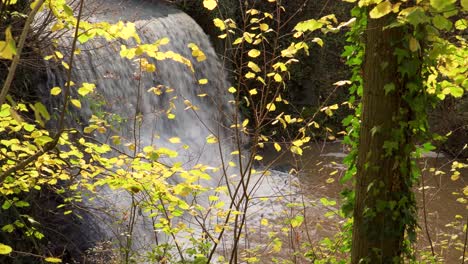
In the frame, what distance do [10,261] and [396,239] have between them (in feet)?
11.3

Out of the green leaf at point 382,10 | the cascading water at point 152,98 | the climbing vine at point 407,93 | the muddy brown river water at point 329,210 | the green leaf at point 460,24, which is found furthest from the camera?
the cascading water at point 152,98

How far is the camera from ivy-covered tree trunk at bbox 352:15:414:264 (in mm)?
2656

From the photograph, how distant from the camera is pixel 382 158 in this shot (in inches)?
108

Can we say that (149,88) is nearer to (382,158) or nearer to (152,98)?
(152,98)

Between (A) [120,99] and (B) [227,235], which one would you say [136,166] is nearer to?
(B) [227,235]

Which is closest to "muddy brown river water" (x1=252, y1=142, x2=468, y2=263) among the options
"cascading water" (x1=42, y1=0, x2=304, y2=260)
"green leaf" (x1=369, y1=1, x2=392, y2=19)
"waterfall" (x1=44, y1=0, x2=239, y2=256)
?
"cascading water" (x1=42, y1=0, x2=304, y2=260)

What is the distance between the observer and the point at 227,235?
6.28 meters

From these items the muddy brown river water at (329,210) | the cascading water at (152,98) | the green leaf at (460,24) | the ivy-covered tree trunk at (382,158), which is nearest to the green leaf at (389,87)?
the ivy-covered tree trunk at (382,158)

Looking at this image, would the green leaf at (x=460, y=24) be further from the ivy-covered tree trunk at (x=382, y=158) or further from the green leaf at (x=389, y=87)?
the green leaf at (x=389, y=87)

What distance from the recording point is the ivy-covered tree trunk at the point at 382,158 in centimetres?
266

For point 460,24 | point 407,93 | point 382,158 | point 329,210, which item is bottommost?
point 329,210

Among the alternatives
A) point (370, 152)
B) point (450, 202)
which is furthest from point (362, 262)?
point (450, 202)

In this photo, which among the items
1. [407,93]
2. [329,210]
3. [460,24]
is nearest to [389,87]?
[407,93]

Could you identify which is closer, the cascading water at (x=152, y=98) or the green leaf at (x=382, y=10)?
the green leaf at (x=382, y=10)
